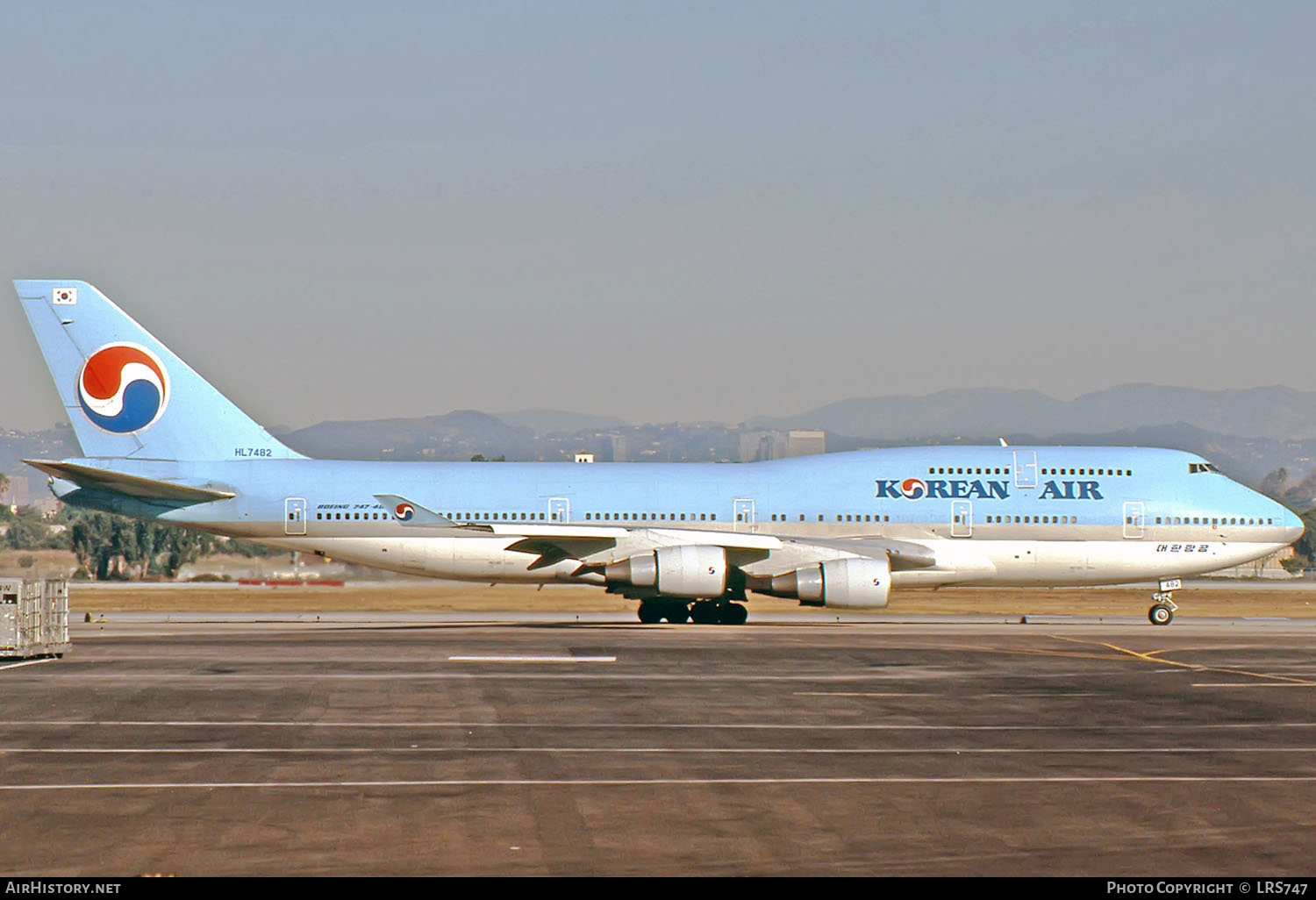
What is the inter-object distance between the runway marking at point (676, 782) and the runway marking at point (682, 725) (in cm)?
392

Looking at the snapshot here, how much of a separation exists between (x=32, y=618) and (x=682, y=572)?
1593 centimetres

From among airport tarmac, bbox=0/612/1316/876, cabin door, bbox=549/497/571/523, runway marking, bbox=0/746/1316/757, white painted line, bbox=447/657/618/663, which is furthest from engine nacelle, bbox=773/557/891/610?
runway marking, bbox=0/746/1316/757

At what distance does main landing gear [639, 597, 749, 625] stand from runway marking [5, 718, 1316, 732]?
20.5 m

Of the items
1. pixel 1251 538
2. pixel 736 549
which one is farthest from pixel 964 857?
pixel 1251 538

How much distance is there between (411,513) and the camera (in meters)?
41.1

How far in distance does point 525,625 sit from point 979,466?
562 inches

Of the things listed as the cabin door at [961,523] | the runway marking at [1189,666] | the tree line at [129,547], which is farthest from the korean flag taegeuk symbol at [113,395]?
the tree line at [129,547]

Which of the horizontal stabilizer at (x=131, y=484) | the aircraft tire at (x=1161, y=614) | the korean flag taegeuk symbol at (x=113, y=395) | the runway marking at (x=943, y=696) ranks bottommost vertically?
the aircraft tire at (x=1161, y=614)

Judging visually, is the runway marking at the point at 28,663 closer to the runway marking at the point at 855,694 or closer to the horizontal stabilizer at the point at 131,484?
the horizontal stabilizer at the point at 131,484

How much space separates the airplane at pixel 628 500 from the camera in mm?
40844

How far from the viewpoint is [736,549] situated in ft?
127

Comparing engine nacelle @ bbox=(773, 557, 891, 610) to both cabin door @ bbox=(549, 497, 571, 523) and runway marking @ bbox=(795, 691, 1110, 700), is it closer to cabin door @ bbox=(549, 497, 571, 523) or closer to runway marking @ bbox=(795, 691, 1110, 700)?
cabin door @ bbox=(549, 497, 571, 523)

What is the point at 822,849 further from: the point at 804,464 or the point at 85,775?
the point at 804,464

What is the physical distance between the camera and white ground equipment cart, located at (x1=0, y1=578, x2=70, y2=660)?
27.9 m
